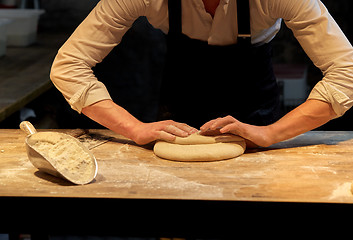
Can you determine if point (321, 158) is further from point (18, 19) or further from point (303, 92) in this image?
point (18, 19)

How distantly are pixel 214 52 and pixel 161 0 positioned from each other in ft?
1.08

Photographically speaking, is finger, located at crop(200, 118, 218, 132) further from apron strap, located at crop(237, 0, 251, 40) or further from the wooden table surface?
apron strap, located at crop(237, 0, 251, 40)

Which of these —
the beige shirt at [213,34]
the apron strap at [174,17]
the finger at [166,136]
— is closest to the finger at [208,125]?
the finger at [166,136]

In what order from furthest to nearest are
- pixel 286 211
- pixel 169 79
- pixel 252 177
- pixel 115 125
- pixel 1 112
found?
pixel 1 112, pixel 169 79, pixel 115 125, pixel 252 177, pixel 286 211

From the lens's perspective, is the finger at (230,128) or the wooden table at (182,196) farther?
the finger at (230,128)

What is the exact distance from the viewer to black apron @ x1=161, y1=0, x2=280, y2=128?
2256mm

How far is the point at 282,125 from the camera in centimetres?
198

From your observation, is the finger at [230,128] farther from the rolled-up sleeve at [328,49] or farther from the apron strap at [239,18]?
the apron strap at [239,18]

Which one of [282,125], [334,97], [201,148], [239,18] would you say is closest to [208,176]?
[201,148]

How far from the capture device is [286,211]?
4.97ft

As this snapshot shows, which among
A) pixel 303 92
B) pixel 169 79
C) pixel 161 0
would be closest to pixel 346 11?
pixel 303 92

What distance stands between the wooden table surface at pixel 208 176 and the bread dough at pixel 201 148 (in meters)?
0.02

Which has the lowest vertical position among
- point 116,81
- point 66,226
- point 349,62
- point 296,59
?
point 116,81

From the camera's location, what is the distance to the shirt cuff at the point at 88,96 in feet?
6.55
